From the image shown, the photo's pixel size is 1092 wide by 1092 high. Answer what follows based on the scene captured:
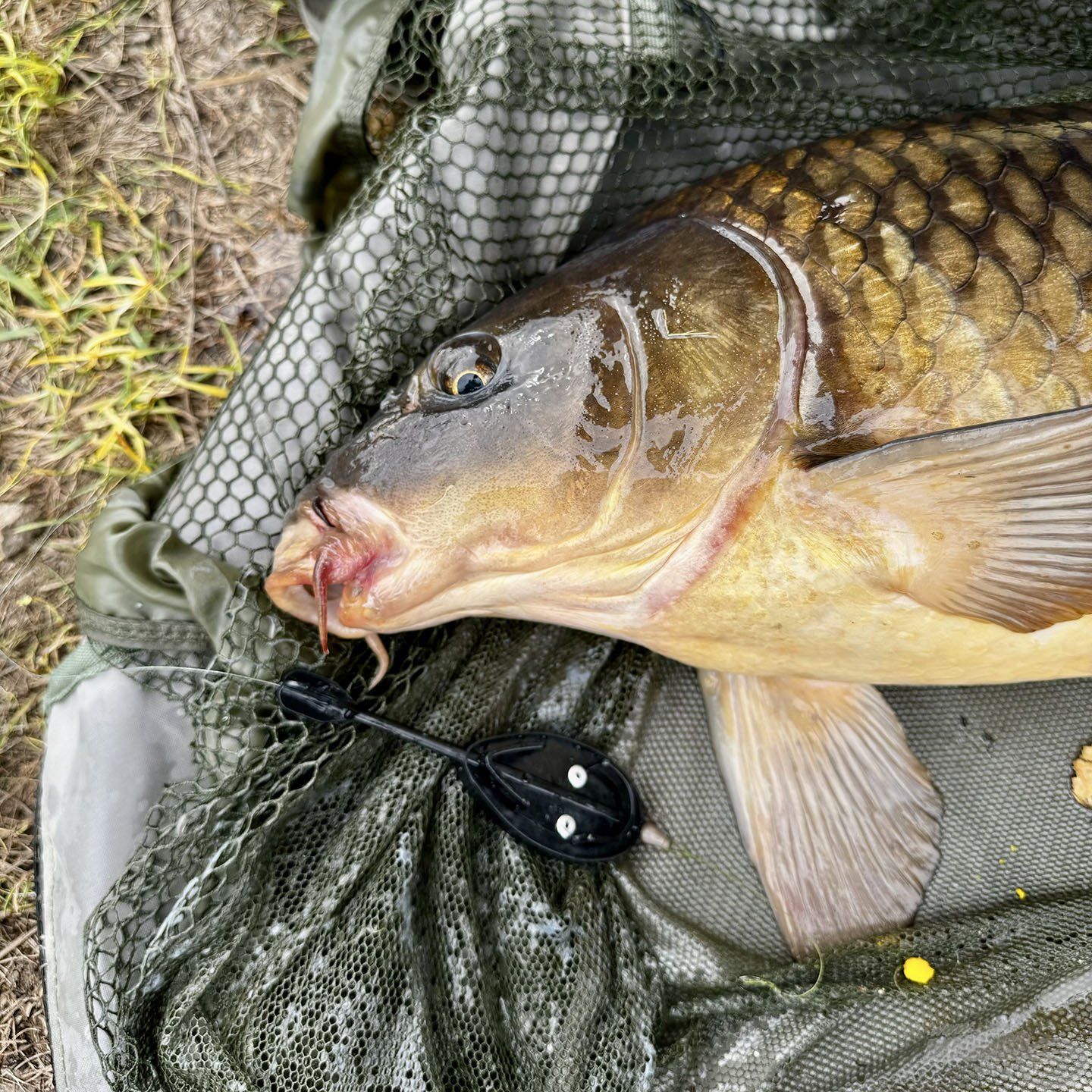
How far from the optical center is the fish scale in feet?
3.76

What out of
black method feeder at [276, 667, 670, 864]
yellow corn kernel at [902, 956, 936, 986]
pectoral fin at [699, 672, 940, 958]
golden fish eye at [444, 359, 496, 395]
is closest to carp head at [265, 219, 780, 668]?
golden fish eye at [444, 359, 496, 395]

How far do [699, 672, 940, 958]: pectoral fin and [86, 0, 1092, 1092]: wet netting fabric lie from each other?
61 millimetres

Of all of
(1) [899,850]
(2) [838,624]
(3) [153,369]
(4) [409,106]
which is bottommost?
(1) [899,850]

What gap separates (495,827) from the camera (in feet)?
4.87

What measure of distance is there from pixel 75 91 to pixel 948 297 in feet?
5.89

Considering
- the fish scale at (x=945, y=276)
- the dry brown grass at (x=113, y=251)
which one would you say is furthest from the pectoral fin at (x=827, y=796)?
the dry brown grass at (x=113, y=251)

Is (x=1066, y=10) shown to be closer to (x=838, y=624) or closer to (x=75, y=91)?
(x=838, y=624)

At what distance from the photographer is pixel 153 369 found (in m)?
1.85

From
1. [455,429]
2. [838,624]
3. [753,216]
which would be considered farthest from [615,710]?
[753,216]

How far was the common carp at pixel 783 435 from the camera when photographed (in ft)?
3.75

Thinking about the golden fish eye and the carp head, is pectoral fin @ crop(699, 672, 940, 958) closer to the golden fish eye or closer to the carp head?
the carp head

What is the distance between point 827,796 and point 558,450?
0.79 metres

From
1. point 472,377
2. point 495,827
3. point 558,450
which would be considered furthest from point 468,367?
point 495,827

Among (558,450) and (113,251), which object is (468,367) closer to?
(558,450)
